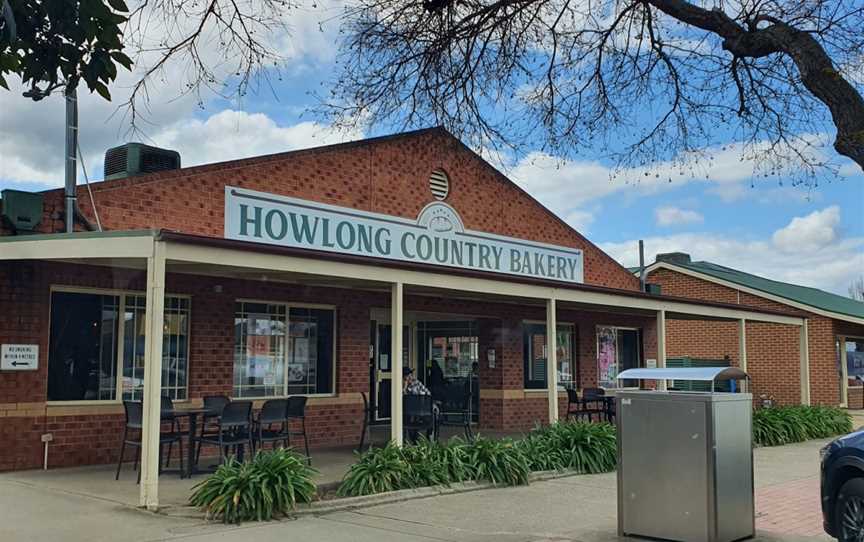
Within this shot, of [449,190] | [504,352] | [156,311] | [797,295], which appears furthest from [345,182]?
[797,295]

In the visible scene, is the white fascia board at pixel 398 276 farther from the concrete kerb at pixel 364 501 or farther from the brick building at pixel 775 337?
the brick building at pixel 775 337

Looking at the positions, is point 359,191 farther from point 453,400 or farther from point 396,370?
point 396,370

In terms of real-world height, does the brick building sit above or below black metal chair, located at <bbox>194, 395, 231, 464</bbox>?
above

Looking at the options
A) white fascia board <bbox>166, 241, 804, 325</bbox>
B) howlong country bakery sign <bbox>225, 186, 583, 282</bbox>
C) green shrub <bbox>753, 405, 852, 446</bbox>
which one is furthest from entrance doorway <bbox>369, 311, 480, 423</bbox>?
green shrub <bbox>753, 405, 852, 446</bbox>

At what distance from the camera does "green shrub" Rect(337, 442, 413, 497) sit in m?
9.62

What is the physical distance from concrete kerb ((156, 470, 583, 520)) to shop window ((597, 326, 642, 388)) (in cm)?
928

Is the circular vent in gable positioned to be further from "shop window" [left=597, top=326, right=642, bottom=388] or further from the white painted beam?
the white painted beam

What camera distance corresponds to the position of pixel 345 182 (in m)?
14.6

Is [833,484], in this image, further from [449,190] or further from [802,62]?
[449,190]

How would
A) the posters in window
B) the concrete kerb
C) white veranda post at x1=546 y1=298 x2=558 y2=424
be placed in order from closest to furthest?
the concrete kerb, white veranda post at x1=546 y1=298 x2=558 y2=424, the posters in window

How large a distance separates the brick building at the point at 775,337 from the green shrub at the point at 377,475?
601 inches

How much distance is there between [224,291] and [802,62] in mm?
8603

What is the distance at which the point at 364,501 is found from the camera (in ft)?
30.5

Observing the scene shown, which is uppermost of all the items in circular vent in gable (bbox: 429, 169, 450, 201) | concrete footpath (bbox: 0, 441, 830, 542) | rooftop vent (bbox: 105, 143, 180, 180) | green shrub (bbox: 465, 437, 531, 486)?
circular vent in gable (bbox: 429, 169, 450, 201)
